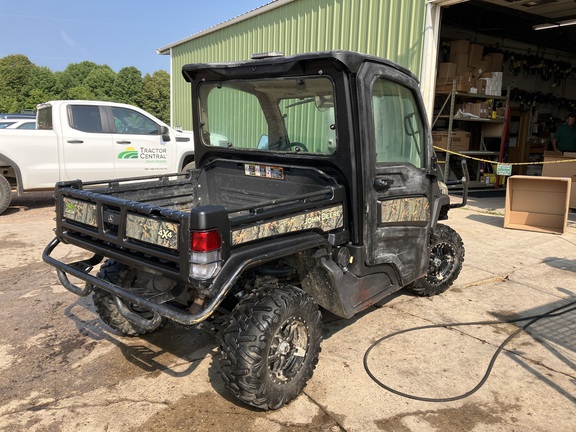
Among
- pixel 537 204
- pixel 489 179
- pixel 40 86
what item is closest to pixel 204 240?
pixel 537 204

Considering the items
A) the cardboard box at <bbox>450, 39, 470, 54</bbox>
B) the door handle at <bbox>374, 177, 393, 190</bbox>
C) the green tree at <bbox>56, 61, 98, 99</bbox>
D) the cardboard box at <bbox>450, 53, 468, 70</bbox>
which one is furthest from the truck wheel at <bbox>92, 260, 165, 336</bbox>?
the green tree at <bbox>56, 61, 98, 99</bbox>

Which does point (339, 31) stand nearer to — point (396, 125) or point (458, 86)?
point (458, 86)

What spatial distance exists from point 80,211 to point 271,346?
1.55 m

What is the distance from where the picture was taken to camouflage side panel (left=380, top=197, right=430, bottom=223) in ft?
11.3

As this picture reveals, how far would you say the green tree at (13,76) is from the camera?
167ft

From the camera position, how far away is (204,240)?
2395mm

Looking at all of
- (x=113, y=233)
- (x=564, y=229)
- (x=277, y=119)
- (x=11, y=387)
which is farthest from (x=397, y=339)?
(x=564, y=229)

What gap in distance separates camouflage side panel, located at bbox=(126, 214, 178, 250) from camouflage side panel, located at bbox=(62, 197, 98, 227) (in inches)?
15.4

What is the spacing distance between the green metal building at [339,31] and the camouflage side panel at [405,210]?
19.1 feet

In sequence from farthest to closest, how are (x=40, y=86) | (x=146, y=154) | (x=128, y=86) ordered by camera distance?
(x=128, y=86), (x=40, y=86), (x=146, y=154)

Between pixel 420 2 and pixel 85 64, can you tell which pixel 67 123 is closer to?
pixel 420 2

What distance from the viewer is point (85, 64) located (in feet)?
230

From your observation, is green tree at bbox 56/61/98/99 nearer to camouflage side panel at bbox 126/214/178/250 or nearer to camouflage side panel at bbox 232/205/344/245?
camouflage side panel at bbox 126/214/178/250

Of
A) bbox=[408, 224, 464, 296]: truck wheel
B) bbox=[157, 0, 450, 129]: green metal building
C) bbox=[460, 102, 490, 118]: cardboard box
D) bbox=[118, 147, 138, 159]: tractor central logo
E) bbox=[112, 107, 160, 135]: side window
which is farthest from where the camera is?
bbox=[460, 102, 490, 118]: cardboard box
